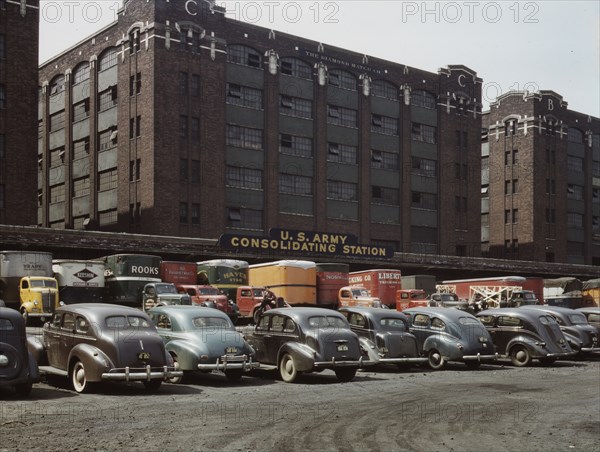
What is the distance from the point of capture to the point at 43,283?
3612 cm

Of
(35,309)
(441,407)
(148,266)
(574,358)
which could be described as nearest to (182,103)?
(148,266)

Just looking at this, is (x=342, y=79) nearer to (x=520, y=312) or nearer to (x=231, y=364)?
(x=520, y=312)

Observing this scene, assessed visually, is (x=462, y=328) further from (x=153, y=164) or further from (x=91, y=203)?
(x=91, y=203)

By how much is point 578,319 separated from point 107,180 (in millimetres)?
44993

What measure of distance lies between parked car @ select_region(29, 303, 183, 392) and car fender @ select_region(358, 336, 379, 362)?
681 cm

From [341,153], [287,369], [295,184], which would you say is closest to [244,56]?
[295,184]

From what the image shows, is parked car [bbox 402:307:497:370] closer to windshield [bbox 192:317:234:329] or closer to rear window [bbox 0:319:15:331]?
windshield [bbox 192:317:234:329]

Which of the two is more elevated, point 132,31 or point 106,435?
point 132,31

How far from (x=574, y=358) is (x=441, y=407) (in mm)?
16317

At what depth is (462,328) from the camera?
25.2m

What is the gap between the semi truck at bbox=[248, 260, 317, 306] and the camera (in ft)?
141

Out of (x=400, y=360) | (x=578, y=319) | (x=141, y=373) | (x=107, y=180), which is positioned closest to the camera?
(x=141, y=373)

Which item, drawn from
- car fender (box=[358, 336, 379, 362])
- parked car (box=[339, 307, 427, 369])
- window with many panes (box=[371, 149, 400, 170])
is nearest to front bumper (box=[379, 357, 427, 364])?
parked car (box=[339, 307, 427, 369])

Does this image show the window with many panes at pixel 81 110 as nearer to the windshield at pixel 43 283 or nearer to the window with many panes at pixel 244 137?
the window with many panes at pixel 244 137
